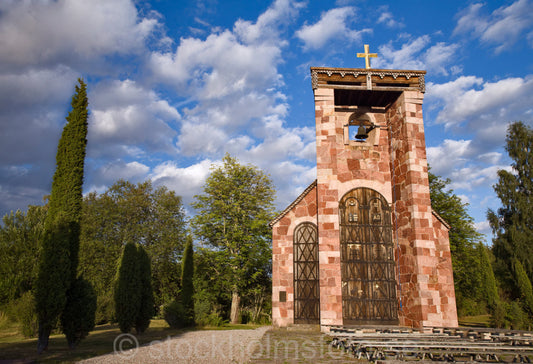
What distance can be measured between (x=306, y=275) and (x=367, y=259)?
8.90ft

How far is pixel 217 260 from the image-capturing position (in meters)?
25.1

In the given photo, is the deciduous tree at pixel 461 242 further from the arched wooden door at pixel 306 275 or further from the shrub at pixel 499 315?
the arched wooden door at pixel 306 275

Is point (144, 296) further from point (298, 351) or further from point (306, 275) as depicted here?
point (298, 351)

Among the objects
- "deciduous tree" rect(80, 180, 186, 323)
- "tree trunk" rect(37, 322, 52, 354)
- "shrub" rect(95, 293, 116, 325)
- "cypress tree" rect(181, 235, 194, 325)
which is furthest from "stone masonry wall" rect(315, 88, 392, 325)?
"deciduous tree" rect(80, 180, 186, 323)

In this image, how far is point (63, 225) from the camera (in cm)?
1166

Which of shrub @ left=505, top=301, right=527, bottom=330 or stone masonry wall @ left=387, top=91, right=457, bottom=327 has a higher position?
stone masonry wall @ left=387, top=91, right=457, bottom=327

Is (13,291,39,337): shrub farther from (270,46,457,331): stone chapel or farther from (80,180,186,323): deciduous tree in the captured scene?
(80,180,186,323): deciduous tree

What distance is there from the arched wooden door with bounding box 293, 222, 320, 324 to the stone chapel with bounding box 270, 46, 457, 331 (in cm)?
4

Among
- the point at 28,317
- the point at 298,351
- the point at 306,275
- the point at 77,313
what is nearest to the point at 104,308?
the point at 28,317

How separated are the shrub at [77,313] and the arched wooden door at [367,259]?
9624 millimetres

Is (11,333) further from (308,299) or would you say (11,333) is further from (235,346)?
(308,299)

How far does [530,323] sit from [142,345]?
74.4 feet

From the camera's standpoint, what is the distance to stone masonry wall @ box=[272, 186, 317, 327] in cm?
1464

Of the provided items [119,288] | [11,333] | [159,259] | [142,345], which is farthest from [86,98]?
[159,259]
